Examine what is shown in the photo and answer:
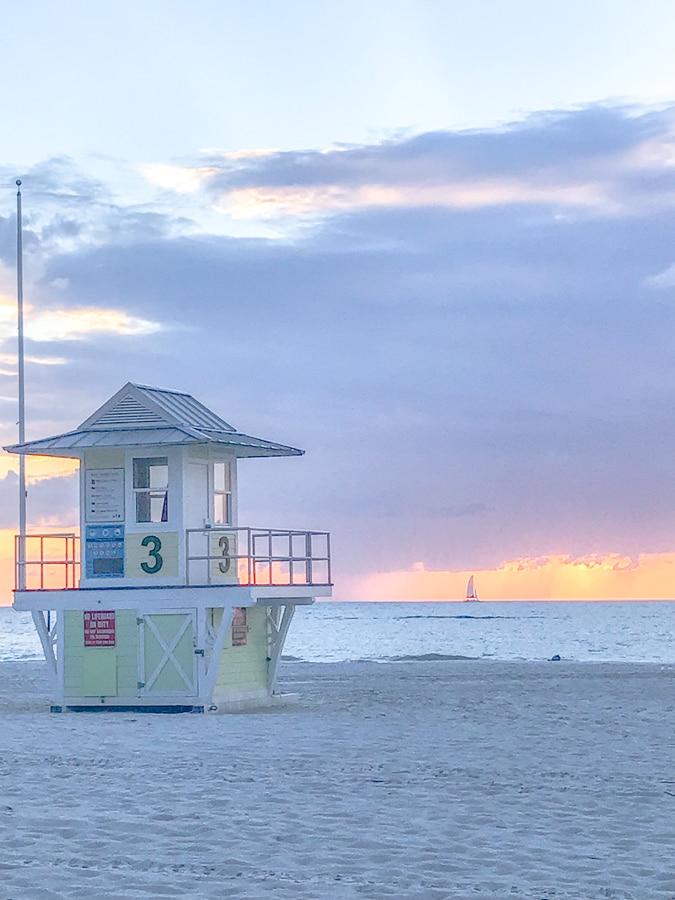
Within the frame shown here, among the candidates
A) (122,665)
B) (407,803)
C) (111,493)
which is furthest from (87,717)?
(407,803)

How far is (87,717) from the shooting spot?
72.1 ft

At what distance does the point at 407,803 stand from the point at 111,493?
40.0ft

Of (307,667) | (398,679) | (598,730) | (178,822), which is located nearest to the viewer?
(178,822)

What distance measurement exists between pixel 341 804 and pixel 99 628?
11.8 m

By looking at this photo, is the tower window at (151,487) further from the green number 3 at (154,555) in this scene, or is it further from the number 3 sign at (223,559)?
the number 3 sign at (223,559)

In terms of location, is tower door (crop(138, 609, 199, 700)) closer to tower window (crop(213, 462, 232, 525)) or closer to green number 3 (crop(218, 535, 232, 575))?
green number 3 (crop(218, 535, 232, 575))

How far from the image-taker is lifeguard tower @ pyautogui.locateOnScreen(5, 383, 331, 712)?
892 inches

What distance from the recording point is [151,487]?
2309 cm

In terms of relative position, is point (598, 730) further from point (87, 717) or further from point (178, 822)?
point (178, 822)

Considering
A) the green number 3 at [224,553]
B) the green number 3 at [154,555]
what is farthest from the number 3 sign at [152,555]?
the green number 3 at [224,553]

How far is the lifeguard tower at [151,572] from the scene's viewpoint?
2266cm

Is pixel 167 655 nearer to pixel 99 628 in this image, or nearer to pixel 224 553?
pixel 99 628

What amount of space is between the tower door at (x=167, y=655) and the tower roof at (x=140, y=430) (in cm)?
290

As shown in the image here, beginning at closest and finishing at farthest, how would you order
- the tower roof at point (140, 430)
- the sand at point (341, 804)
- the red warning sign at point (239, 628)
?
1. the sand at point (341, 804)
2. the tower roof at point (140, 430)
3. the red warning sign at point (239, 628)
